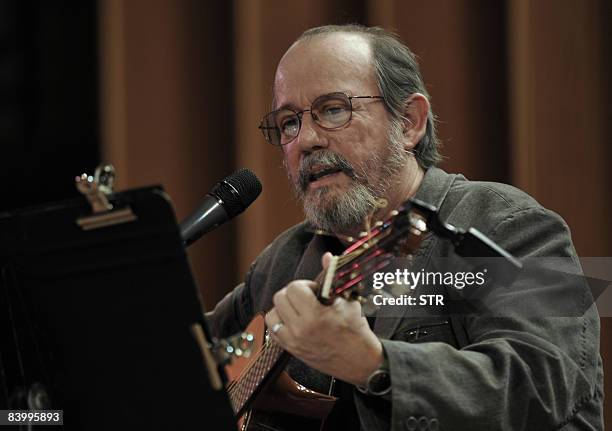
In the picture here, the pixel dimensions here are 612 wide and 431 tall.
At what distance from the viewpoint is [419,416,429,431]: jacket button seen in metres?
1.07

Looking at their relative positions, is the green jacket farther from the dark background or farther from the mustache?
the dark background

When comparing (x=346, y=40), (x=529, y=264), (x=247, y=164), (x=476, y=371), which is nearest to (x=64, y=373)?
(x=476, y=371)

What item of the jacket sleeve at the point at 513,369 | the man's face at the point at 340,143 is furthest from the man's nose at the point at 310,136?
the jacket sleeve at the point at 513,369

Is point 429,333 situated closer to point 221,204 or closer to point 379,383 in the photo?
point 379,383

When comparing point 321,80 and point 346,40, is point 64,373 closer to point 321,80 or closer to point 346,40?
point 321,80

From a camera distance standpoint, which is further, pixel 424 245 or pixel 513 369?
pixel 424 245

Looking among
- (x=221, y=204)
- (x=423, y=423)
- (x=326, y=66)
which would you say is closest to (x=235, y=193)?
(x=221, y=204)

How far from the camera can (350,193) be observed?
1.50 m

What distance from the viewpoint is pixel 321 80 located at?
1.52 metres

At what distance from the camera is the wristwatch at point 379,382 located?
3.53ft

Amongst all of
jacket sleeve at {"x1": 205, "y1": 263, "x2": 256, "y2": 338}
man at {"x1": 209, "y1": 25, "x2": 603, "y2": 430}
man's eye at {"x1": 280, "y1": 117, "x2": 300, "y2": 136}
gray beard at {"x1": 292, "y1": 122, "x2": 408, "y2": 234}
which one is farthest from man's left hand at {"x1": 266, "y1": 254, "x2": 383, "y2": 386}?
jacket sleeve at {"x1": 205, "y1": 263, "x2": 256, "y2": 338}

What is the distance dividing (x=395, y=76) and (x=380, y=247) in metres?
0.70

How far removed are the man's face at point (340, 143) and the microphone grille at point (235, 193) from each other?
20 centimetres

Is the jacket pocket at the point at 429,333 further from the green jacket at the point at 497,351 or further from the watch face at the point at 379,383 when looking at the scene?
the watch face at the point at 379,383
